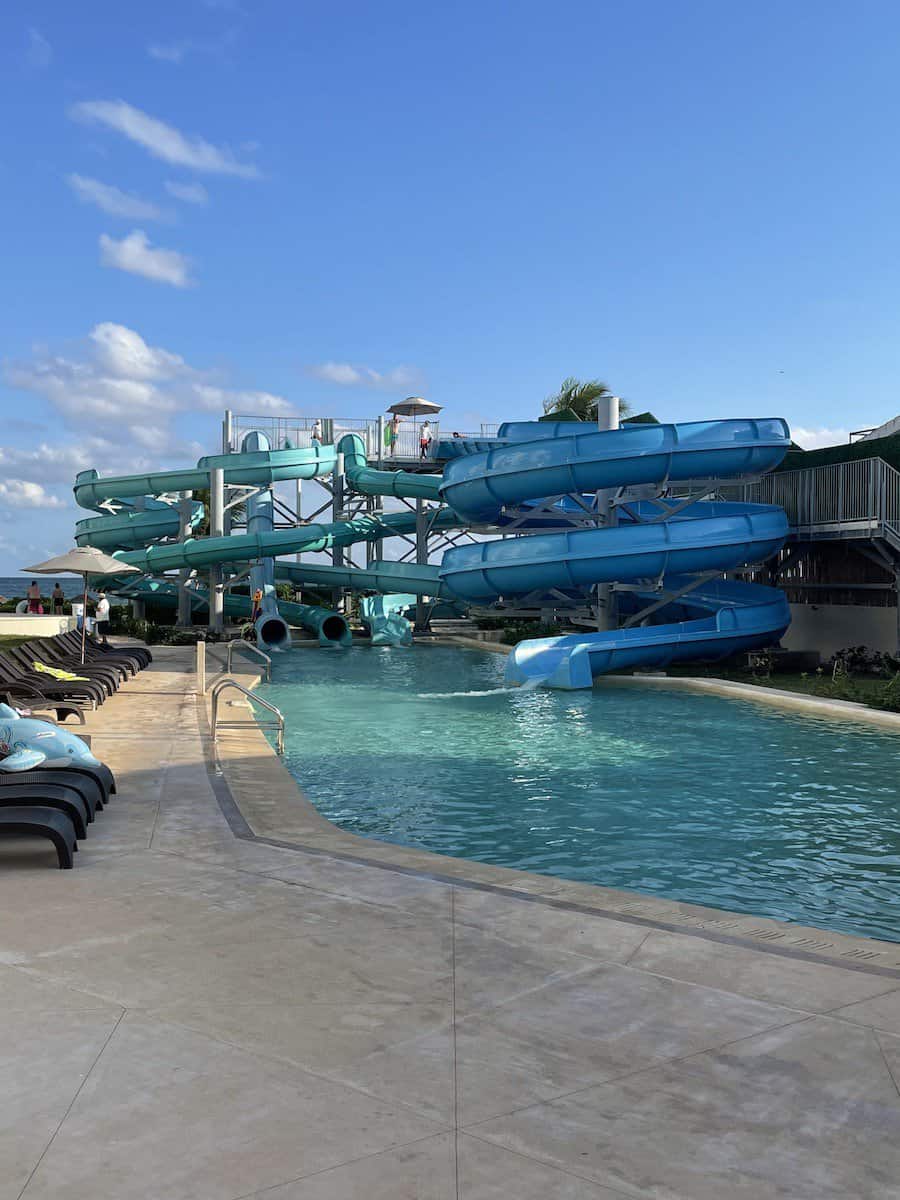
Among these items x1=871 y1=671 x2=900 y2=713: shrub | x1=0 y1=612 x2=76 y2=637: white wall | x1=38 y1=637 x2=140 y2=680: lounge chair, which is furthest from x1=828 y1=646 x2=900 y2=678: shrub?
x1=0 y1=612 x2=76 y2=637: white wall

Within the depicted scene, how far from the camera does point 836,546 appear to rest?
70.5 feet

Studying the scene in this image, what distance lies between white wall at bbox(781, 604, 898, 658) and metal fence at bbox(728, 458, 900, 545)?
73.0 inches

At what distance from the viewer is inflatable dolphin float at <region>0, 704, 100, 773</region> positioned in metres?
7.49

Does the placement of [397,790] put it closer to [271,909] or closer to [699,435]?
[271,909]

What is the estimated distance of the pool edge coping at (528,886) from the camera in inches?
186

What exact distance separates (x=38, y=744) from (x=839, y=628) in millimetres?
17511

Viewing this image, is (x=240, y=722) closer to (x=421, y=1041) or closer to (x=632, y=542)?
(x=632, y=542)

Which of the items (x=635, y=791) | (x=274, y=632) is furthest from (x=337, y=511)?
(x=635, y=791)

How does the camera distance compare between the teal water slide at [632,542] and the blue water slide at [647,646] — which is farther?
the teal water slide at [632,542]

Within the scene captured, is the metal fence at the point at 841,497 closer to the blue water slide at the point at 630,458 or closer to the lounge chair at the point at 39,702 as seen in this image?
the blue water slide at the point at 630,458

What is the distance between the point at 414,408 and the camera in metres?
42.1

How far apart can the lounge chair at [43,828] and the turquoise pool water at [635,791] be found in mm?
2548

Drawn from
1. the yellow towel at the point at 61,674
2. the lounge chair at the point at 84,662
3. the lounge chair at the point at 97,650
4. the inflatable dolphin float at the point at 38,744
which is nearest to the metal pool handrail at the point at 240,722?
the inflatable dolphin float at the point at 38,744

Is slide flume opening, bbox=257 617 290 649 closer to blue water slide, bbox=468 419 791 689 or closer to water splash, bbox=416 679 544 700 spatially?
blue water slide, bbox=468 419 791 689
